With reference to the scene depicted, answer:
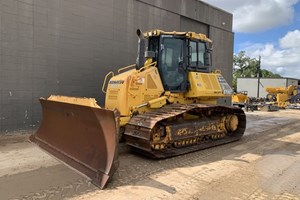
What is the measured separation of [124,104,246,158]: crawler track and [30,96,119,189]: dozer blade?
109 cm

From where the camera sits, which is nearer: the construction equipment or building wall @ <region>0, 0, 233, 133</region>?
building wall @ <region>0, 0, 233, 133</region>

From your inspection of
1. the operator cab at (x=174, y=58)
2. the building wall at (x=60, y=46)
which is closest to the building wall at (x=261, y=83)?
the building wall at (x=60, y=46)

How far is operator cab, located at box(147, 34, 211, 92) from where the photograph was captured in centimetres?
765

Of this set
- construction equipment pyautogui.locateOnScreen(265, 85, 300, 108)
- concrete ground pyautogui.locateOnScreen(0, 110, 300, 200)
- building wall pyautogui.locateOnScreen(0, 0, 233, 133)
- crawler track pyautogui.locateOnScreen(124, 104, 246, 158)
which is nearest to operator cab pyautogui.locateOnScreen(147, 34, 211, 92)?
Answer: crawler track pyautogui.locateOnScreen(124, 104, 246, 158)

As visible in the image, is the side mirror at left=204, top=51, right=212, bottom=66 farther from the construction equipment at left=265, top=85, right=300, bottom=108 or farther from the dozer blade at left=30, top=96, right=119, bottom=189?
the construction equipment at left=265, top=85, right=300, bottom=108

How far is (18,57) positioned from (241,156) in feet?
21.9

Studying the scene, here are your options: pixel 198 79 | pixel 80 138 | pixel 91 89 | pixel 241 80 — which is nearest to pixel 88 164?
pixel 80 138

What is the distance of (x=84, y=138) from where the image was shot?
18.4 feet

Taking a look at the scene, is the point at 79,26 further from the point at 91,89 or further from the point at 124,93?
the point at 124,93

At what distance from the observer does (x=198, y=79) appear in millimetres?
8016

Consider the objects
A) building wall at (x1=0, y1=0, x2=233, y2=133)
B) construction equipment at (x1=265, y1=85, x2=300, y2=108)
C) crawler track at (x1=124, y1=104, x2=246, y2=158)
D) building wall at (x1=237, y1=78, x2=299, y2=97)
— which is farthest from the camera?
building wall at (x1=237, y1=78, x2=299, y2=97)

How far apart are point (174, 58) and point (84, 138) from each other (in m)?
3.28

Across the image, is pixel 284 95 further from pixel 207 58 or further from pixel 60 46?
pixel 60 46

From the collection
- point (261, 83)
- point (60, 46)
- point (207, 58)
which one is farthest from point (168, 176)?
point (261, 83)
